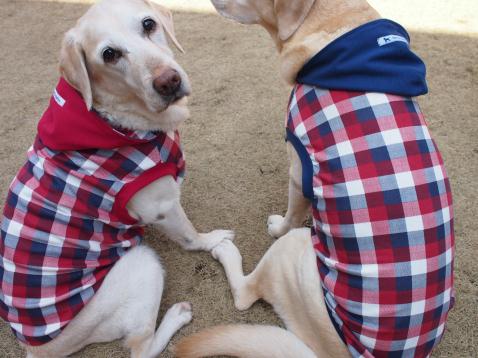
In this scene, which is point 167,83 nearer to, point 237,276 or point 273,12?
point 273,12

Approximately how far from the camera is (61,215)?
1.39 m

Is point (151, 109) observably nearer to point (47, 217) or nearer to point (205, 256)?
point (47, 217)

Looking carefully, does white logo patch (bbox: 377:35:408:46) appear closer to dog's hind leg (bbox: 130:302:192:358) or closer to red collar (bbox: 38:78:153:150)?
red collar (bbox: 38:78:153:150)

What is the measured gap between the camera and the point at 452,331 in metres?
1.68

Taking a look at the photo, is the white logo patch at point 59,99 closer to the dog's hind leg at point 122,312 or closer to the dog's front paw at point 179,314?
the dog's hind leg at point 122,312

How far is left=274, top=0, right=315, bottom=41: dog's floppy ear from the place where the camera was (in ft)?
4.37

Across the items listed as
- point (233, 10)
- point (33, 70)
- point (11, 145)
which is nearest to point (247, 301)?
point (233, 10)

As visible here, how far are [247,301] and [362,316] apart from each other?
0.70m

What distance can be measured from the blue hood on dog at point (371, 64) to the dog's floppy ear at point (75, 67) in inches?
30.4

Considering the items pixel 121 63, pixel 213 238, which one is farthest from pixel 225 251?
pixel 121 63

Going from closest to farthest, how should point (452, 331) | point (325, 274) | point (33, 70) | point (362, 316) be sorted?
point (362, 316) < point (325, 274) < point (452, 331) < point (33, 70)

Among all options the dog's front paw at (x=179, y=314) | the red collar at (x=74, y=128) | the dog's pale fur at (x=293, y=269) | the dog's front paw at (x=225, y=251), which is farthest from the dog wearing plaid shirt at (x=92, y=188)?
the dog's front paw at (x=225, y=251)

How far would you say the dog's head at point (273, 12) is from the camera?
1.35 meters

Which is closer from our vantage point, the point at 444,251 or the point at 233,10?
the point at 444,251
